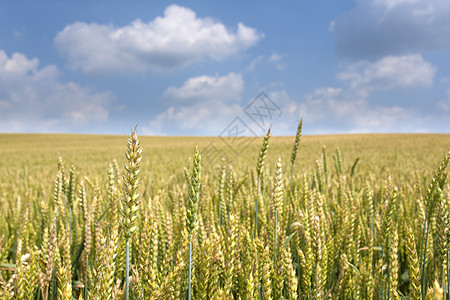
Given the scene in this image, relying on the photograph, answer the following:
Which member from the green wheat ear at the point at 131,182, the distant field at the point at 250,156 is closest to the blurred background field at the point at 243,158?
the distant field at the point at 250,156

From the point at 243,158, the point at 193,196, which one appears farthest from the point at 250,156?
the point at 193,196

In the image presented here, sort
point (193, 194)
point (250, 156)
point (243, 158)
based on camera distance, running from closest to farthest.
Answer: point (193, 194) → point (243, 158) → point (250, 156)

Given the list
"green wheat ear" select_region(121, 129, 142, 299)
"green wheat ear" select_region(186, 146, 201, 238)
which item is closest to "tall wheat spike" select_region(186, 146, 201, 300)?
"green wheat ear" select_region(186, 146, 201, 238)

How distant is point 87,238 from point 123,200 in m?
0.85

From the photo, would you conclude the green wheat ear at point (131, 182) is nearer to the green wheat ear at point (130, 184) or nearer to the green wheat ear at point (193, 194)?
the green wheat ear at point (130, 184)

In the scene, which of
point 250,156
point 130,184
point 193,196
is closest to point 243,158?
point 250,156

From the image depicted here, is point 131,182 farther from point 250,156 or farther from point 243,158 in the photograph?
point 250,156

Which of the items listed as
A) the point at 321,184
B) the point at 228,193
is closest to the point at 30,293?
the point at 228,193

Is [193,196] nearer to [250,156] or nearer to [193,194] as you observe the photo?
[193,194]

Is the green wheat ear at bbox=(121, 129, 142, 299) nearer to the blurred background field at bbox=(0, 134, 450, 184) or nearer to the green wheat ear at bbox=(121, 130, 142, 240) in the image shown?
the green wheat ear at bbox=(121, 130, 142, 240)

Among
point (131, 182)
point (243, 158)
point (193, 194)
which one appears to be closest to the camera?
point (131, 182)

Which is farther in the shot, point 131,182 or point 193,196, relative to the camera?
point 193,196

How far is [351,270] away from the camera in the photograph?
4.95 feet

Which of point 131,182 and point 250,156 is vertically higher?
point 131,182
